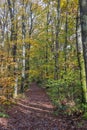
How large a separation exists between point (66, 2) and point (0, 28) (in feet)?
32.8

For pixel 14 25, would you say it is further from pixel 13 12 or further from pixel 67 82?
pixel 67 82

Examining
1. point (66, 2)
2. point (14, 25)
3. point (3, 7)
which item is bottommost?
point (14, 25)

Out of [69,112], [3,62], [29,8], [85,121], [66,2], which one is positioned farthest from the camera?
[29,8]

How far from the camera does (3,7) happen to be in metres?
30.8

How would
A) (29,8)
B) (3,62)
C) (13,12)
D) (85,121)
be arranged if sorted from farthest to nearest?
1. (29,8)
2. (13,12)
3. (3,62)
4. (85,121)

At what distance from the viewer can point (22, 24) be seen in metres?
22.7

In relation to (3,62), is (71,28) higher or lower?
higher

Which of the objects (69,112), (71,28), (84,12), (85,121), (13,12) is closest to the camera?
(84,12)

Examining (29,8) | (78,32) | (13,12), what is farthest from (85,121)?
(29,8)

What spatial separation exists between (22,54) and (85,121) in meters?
13.3

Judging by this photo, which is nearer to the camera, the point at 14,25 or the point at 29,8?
the point at 14,25

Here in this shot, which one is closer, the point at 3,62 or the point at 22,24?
the point at 3,62

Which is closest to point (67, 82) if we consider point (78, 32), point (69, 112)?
point (69, 112)

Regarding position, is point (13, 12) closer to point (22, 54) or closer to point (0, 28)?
point (22, 54)
